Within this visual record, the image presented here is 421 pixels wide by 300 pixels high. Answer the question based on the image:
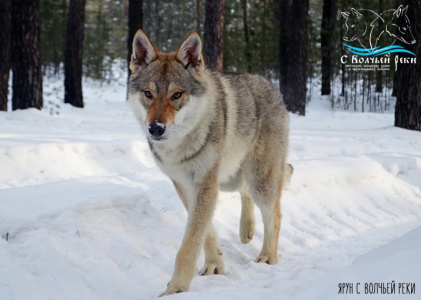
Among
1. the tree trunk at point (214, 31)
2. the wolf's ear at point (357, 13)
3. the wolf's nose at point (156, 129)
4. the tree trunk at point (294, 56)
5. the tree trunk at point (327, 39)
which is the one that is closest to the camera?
the wolf's nose at point (156, 129)

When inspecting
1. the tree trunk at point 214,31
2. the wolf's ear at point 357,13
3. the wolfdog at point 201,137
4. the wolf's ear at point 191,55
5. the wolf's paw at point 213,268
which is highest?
the wolf's ear at point 357,13

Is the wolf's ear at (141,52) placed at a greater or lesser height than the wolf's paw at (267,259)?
greater

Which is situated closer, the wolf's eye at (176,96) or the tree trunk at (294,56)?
the wolf's eye at (176,96)

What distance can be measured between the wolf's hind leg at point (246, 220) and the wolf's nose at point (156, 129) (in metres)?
1.81

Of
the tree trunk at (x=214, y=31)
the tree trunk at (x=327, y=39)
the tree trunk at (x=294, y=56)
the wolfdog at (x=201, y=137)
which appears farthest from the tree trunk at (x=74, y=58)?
the wolfdog at (x=201, y=137)

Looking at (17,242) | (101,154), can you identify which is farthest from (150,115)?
(101,154)

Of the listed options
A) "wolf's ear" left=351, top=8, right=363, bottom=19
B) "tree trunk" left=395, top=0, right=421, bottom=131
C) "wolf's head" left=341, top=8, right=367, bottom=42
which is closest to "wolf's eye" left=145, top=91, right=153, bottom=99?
"tree trunk" left=395, top=0, right=421, bottom=131

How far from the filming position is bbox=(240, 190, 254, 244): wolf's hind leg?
500 cm

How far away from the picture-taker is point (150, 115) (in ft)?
11.5

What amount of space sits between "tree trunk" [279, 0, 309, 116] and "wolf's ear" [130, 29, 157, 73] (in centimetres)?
1035

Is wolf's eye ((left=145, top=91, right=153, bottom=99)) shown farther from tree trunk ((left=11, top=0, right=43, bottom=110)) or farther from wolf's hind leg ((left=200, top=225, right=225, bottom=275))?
tree trunk ((left=11, top=0, right=43, bottom=110))

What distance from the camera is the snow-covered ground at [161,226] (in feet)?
10.6

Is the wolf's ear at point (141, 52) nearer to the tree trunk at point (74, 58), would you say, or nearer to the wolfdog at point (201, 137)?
the wolfdog at point (201, 137)

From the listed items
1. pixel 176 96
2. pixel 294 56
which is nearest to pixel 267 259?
pixel 176 96
